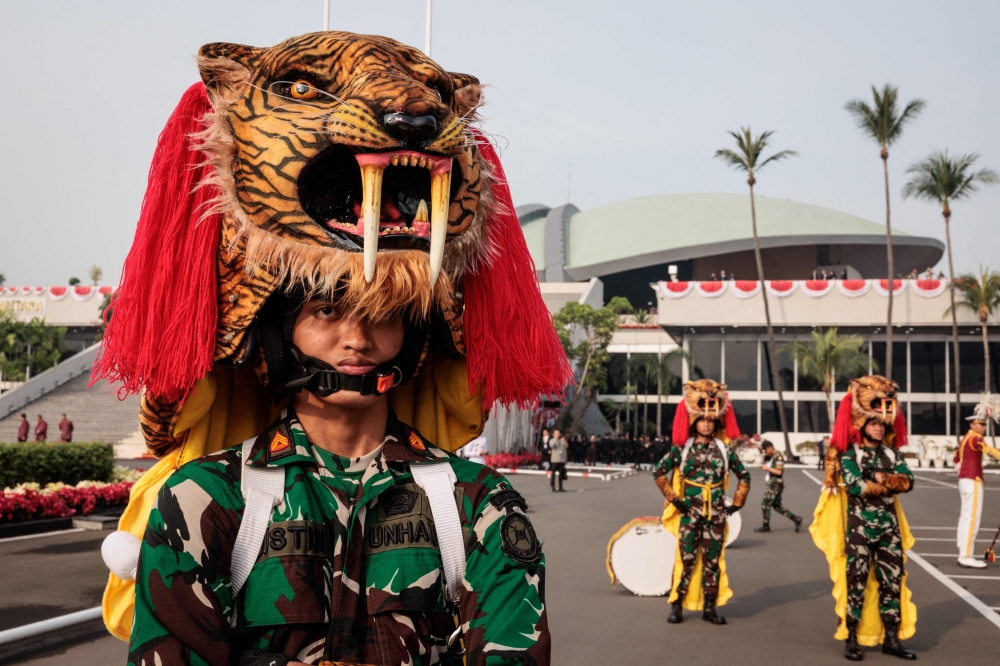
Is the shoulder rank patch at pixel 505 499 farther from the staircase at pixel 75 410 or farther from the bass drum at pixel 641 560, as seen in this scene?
the staircase at pixel 75 410

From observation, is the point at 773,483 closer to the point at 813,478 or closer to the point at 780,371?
the point at 813,478

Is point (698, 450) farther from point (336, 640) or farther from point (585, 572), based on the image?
point (336, 640)

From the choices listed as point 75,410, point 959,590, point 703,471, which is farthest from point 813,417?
point 703,471

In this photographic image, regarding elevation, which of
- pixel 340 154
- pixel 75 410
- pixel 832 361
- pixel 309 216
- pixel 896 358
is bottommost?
pixel 75 410

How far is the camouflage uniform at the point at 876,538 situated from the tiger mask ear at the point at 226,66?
237 inches

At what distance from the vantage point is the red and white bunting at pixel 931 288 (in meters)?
40.5

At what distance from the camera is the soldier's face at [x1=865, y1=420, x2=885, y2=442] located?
6.94 m

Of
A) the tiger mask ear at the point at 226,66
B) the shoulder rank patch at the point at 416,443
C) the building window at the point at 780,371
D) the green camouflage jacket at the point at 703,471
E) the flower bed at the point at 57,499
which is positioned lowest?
the flower bed at the point at 57,499

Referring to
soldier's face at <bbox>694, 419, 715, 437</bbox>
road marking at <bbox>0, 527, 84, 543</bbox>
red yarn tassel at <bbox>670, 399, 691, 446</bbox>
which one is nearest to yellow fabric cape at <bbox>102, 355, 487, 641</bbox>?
soldier's face at <bbox>694, 419, 715, 437</bbox>

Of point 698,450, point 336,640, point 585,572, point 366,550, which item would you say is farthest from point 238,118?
point 585,572

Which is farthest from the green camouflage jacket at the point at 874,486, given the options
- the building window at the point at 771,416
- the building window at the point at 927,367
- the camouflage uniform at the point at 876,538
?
the building window at the point at 927,367

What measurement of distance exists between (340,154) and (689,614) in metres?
7.14

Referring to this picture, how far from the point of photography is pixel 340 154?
1.84 m

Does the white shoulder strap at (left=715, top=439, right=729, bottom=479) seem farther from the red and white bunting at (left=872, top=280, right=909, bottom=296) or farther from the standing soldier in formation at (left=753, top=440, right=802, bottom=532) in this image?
the red and white bunting at (left=872, top=280, right=909, bottom=296)
